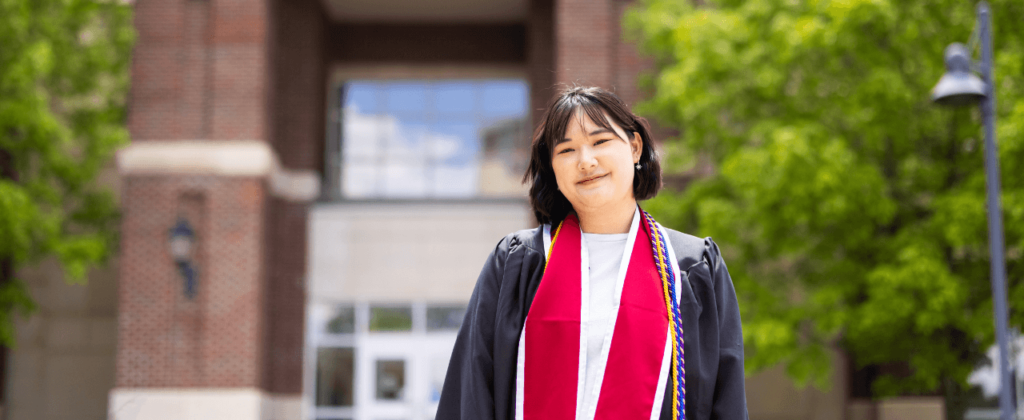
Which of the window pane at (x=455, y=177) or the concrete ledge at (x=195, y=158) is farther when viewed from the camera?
the window pane at (x=455, y=177)

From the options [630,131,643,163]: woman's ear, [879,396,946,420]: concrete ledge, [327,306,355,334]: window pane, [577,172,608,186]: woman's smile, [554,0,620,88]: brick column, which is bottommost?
[879,396,946,420]: concrete ledge

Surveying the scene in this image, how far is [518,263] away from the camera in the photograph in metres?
2.16

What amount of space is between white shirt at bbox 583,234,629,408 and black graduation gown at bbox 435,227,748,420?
0.12 m

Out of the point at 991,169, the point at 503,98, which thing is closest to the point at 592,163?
the point at 991,169

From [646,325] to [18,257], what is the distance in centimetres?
1347

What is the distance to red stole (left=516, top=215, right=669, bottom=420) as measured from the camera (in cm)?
197

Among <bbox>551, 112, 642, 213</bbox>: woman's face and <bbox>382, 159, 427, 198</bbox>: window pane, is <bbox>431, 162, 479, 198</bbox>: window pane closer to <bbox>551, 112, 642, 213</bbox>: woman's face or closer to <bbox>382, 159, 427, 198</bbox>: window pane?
<bbox>382, 159, 427, 198</bbox>: window pane

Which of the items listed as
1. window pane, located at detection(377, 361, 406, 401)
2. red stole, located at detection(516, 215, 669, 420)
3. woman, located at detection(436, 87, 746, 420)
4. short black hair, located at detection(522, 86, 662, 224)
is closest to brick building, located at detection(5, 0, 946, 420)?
window pane, located at detection(377, 361, 406, 401)

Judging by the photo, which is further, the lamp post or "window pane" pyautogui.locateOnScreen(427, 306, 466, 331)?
"window pane" pyautogui.locateOnScreen(427, 306, 466, 331)

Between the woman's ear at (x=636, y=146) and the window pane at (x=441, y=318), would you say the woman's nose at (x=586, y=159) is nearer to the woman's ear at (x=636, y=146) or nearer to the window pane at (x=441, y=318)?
the woman's ear at (x=636, y=146)

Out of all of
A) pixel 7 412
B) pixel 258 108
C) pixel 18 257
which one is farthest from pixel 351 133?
pixel 7 412

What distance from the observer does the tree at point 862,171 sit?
32.0 ft

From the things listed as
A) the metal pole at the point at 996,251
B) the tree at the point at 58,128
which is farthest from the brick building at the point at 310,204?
the metal pole at the point at 996,251

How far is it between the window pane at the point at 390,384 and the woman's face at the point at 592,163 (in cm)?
1463
